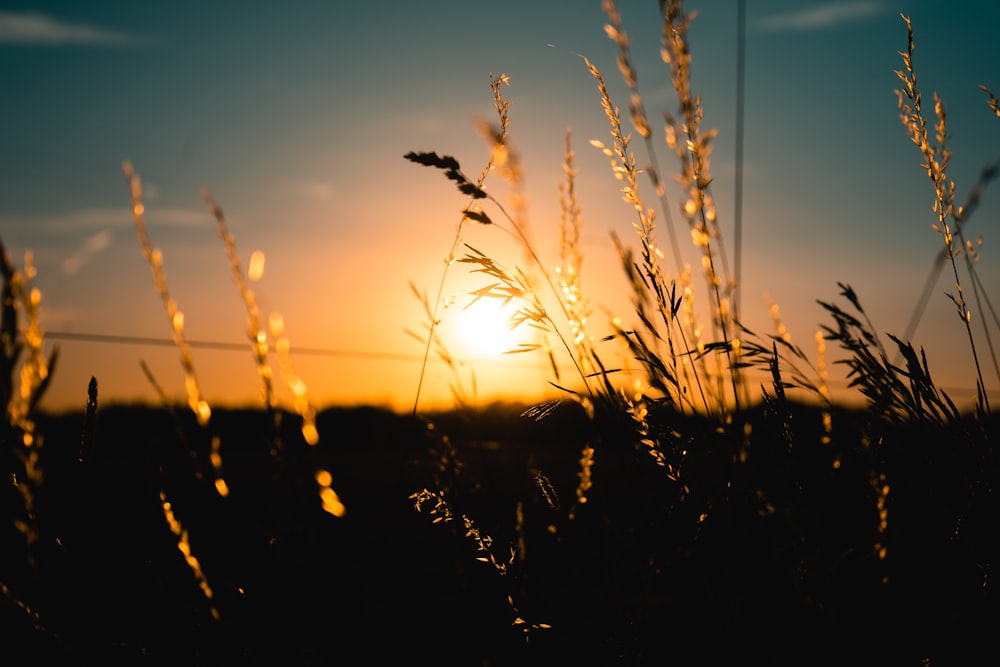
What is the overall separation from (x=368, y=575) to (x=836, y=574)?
94 centimetres

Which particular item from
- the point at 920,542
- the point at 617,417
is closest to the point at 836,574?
the point at 920,542

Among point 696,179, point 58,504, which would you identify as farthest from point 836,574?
point 58,504

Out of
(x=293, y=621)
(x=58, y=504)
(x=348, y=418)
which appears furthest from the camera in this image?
(x=348, y=418)

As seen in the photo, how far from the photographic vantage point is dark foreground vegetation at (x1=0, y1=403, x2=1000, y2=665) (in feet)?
3.90

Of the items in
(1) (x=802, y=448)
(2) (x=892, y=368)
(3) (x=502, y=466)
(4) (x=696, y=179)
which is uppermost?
(4) (x=696, y=179)

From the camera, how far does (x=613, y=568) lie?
4.03 feet

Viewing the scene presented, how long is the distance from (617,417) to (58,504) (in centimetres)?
174

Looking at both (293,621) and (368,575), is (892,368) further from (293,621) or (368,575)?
(293,621)

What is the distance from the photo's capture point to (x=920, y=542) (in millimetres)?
1549

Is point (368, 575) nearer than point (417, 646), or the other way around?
point (368, 575)

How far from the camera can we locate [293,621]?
1327 mm

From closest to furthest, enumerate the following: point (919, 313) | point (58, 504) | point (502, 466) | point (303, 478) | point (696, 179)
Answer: point (303, 478) < point (696, 179) < point (919, 313) < point (58, 504) < point (502, 466)

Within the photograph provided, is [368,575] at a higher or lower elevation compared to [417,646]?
higher

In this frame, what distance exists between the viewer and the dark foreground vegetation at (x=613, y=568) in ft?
3.90
